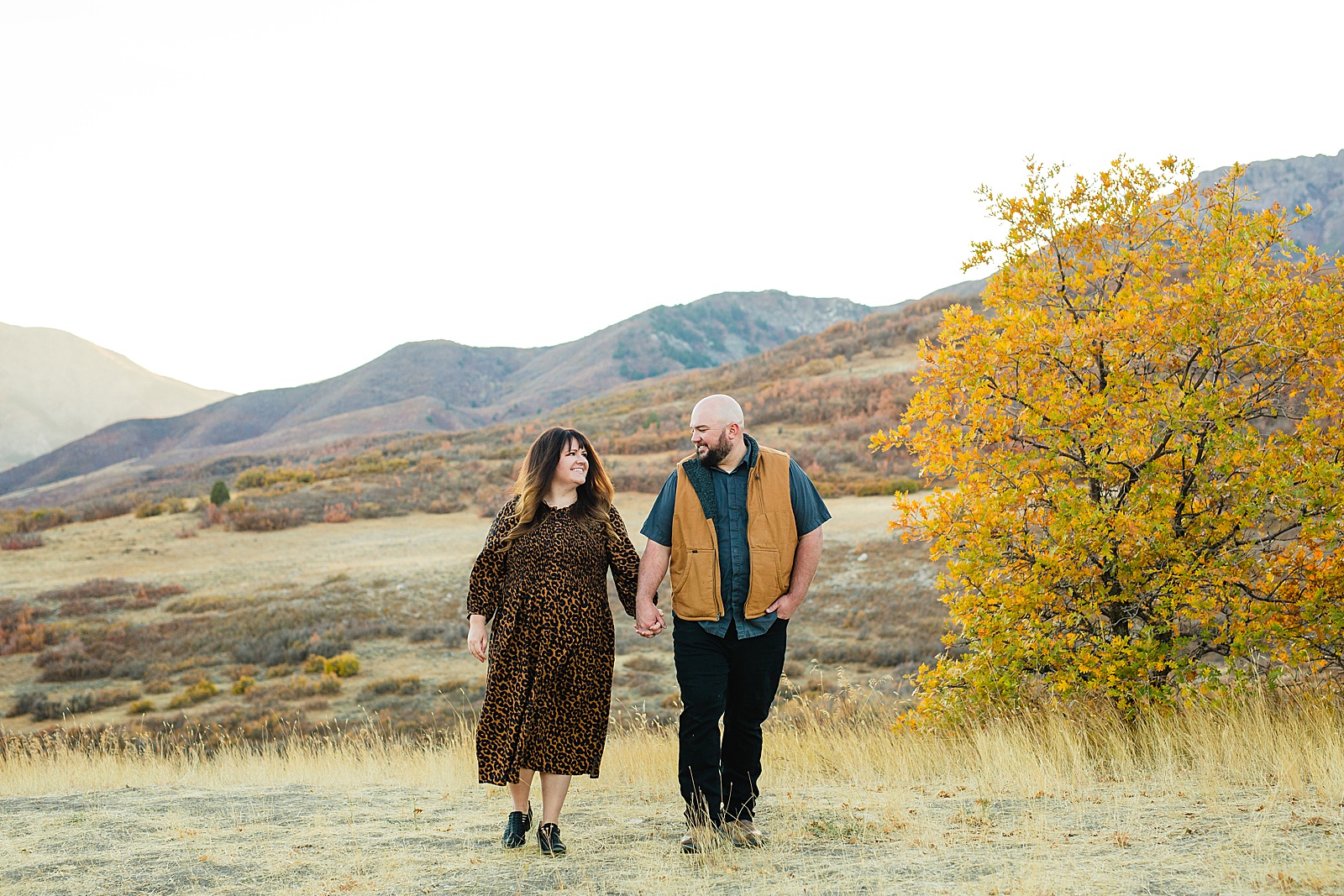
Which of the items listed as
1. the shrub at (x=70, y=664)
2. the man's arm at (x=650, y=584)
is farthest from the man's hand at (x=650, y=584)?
the shrub at (x=70, y=664)

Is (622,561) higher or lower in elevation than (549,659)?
higher

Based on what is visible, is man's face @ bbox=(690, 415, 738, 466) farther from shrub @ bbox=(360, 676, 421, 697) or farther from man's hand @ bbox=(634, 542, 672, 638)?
shrub @ bbox=(360, 676, 421, 697)

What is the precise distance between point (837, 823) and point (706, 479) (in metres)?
1.71

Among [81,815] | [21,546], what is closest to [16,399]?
[21,546]

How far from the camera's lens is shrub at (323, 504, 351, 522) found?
28.8 metres

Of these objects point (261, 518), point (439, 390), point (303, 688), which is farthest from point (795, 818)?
point (439, 390)

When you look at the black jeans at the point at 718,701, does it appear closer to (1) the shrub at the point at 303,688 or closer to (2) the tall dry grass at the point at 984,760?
(2) the tall dry grass at the point at 984,760

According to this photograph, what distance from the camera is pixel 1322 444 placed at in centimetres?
520

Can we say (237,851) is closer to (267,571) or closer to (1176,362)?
(1176,362)

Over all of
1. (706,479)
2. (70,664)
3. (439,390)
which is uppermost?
(439,390)

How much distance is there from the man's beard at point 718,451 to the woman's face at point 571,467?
57 centimetres

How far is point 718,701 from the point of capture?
398 centimetres

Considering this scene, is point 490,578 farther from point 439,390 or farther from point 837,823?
point 439,390

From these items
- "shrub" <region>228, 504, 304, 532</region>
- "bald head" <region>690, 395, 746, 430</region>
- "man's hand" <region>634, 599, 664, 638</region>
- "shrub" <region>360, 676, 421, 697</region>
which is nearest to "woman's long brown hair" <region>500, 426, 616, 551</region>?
"man's hand" <region>634, 599, 664, 638</region>
